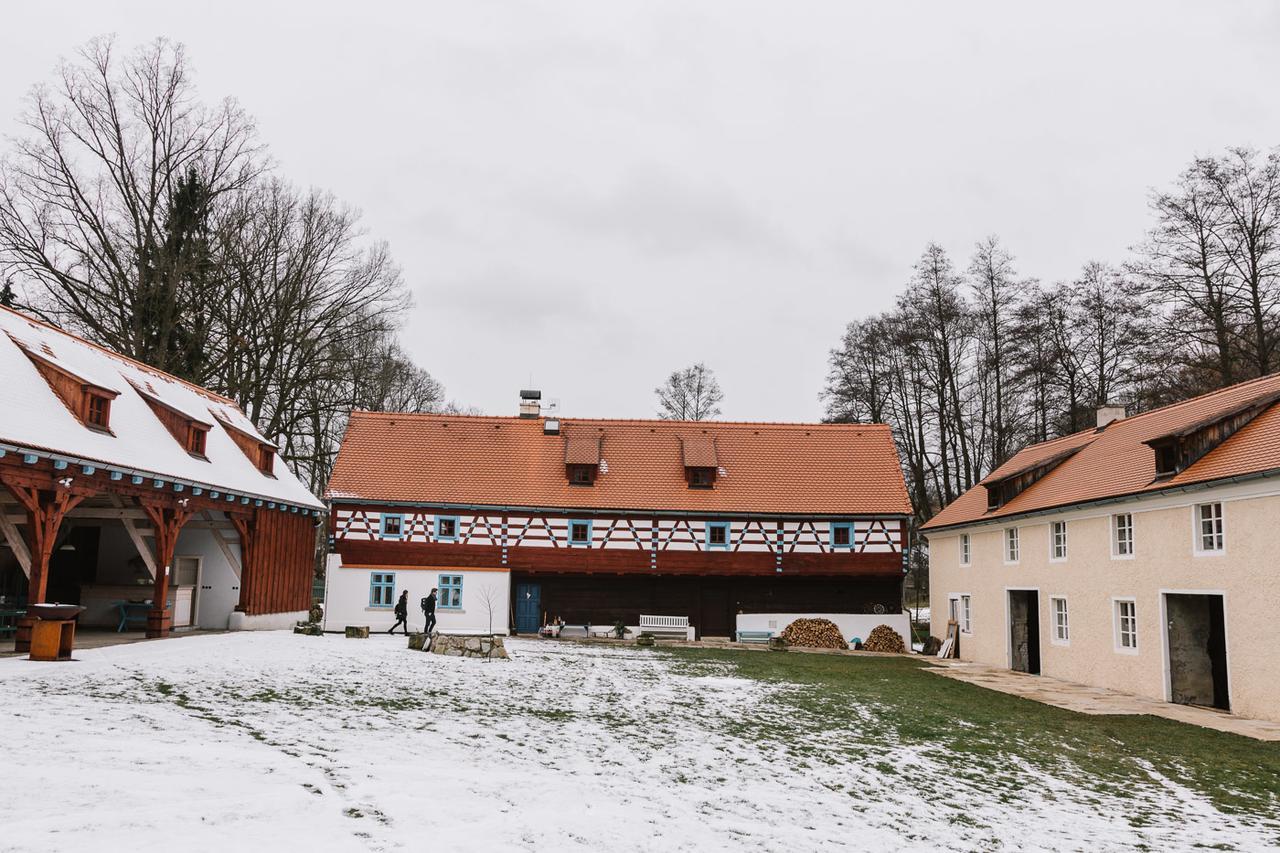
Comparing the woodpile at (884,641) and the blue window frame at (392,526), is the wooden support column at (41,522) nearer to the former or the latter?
the blue window frame at (392,526)

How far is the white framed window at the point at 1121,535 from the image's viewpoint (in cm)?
1819

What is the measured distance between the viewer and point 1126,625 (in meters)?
18.2

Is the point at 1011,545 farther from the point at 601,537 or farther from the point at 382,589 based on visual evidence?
the point at 382,589

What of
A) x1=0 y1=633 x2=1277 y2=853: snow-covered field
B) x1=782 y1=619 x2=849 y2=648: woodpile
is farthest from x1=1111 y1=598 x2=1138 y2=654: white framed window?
x1=782 y1=619 x2=849 y2=648: woodpile

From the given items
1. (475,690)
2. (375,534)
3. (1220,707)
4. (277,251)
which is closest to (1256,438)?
(1220,707)

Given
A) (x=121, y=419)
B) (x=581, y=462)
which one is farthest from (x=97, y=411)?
(x=581, y=462)

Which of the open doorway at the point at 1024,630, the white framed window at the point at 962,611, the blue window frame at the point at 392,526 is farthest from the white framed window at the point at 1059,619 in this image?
the blue window frame at the point at 392,526

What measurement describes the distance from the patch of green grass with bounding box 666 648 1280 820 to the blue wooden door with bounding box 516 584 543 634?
1198 cm

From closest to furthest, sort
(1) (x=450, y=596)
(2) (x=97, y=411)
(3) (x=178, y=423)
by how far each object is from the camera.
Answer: (2) (x=97, y=411) < (3) (x=178, y=423) < (1) (x=450, y=596)

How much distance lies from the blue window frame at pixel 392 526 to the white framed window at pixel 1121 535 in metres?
19.1

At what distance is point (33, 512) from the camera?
14297 mm

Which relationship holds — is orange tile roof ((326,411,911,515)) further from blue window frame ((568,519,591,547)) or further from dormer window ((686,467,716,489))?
blue window frame ((568,519,591,547))

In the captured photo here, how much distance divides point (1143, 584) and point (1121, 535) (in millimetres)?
1349

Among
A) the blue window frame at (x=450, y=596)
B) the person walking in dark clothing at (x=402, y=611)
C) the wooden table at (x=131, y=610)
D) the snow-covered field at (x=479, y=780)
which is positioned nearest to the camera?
the snow-covered field at (x=479, y=780)
